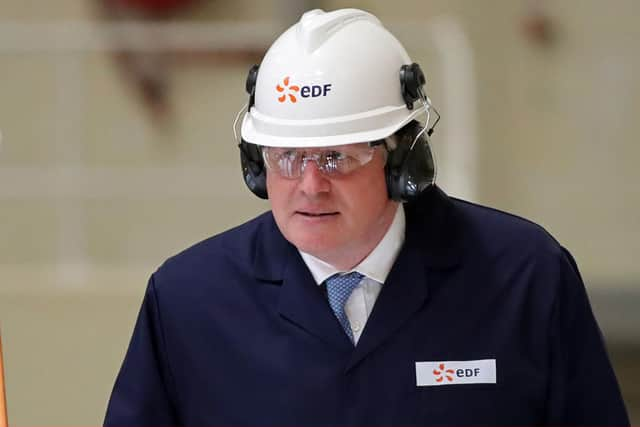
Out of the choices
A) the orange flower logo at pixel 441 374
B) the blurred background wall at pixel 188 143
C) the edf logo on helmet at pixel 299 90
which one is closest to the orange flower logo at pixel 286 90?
the edf logo on helmet at pixel 299 90

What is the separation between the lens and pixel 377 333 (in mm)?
2203

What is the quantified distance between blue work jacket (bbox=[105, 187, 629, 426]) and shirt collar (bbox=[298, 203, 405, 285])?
0.02 meters

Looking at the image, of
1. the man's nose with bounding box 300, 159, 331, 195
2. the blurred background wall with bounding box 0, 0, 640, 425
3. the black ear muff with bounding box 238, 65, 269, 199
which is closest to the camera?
the man's nose with bounding box 300, 159, 331, 195

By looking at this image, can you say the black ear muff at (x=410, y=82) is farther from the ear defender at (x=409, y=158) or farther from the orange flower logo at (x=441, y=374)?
the orange flower logo at (x=441, y=374)

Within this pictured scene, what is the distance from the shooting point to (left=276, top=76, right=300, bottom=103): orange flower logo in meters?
2.15

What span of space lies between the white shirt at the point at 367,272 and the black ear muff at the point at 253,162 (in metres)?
0.14

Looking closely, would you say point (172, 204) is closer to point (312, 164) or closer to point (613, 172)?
point (613, 172)

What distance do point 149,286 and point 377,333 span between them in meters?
0.39

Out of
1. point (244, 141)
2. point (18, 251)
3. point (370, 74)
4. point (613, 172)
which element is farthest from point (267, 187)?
point (613, 172)

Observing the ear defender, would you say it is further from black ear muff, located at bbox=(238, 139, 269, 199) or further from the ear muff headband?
black ear muff, located at bbox=(238, 139, 269, 199)

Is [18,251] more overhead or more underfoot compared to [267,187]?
more underfoot

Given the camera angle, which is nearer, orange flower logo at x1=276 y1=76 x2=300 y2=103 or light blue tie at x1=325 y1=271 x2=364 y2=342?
orange flower logo at x1=276 y1=76 x2=300 y2=103

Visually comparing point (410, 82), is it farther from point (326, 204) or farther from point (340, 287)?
point (340, 287)

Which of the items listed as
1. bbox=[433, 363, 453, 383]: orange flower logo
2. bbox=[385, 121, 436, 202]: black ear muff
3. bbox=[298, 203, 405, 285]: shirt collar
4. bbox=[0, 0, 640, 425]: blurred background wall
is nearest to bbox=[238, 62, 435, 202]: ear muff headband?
bbox=[385, 121, 436, 202]: black ear muff
